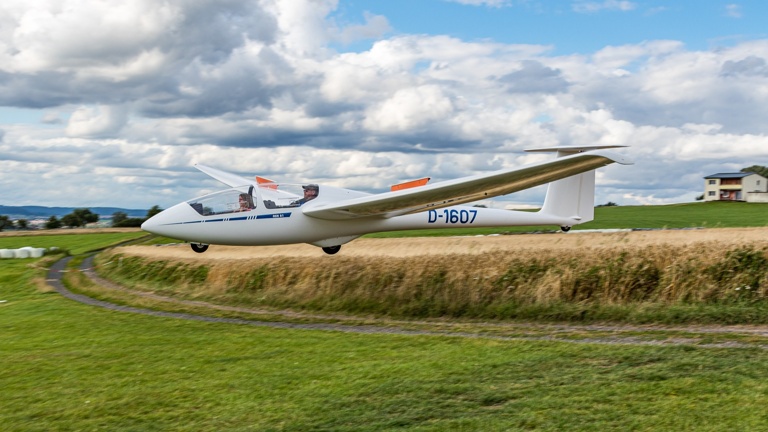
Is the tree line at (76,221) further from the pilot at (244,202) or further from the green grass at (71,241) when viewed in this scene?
the pilot at (244,202)

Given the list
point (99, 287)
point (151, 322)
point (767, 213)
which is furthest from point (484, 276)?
point (767, 213)

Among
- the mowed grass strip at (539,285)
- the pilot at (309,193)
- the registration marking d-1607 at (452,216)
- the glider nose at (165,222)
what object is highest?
the pilot at (309,193)

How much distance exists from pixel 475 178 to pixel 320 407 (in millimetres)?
6612

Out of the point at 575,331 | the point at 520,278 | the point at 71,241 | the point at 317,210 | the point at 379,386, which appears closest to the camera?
the point at 379,386

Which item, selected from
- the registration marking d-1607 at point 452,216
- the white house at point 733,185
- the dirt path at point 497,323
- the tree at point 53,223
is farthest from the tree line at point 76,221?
the white house at point 733,185

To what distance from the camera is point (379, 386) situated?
1297 cm

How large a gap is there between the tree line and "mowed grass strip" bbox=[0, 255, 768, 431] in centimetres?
6860

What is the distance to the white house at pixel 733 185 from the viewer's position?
103938 mm

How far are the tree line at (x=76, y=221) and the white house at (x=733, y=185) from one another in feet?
280

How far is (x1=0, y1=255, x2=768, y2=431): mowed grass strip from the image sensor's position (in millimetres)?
10672

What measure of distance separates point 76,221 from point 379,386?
91.3 metres

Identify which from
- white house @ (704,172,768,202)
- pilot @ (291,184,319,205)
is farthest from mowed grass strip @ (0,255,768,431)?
white house @ (704,172,768,202)

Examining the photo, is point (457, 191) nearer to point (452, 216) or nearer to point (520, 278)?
point (452, 216)

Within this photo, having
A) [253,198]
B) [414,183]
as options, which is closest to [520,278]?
[414,183]
